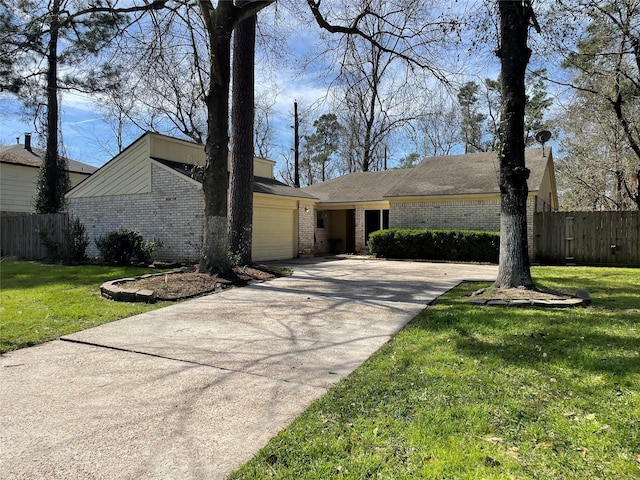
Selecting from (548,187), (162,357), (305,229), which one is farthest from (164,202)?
(548,187)

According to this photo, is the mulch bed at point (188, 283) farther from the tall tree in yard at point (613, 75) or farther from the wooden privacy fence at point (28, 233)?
the tall tree in yard at point (613, 75)

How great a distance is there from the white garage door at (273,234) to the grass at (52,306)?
452 cm

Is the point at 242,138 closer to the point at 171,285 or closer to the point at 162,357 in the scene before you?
the point at 171,285

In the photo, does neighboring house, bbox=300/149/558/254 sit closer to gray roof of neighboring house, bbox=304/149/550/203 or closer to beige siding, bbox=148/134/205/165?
gray roof of neighboring house, bbox=304/149/550/203

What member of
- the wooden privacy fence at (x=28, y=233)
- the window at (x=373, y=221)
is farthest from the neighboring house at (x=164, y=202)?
the window at (x=373, y=221)

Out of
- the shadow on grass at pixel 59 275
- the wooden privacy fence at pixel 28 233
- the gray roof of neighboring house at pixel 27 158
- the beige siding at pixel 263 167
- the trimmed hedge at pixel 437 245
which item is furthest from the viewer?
the gray roof of neighboring house at pixel 27 158

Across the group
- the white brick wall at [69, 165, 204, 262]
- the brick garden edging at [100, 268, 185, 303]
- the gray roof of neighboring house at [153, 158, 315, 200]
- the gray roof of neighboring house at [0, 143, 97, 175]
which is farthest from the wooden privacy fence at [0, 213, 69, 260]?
the brick garden edging at [100, 268, 185, 303]

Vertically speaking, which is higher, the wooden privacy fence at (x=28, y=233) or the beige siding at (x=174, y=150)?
the beige siding at (x=174, y=150)

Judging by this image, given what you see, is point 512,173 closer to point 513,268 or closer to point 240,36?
point 513,268

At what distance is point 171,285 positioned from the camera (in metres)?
7.73

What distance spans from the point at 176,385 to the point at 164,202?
35.9 feet

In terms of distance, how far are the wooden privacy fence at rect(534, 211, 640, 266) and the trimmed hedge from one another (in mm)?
1806

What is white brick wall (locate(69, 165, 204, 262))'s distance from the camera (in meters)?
12.7

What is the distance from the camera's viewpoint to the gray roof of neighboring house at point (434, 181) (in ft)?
50.8
